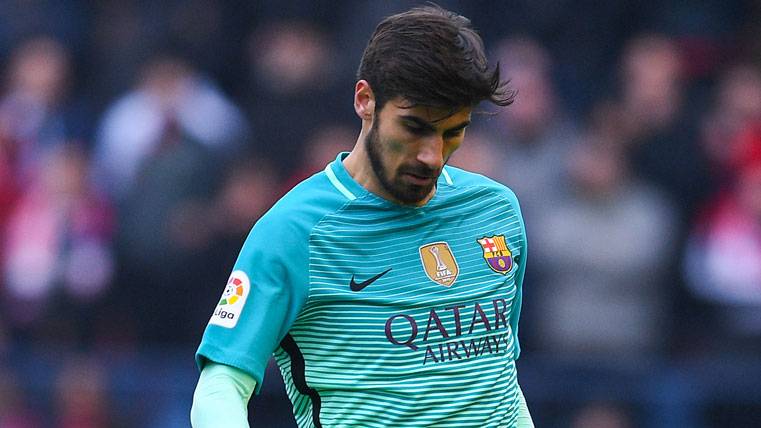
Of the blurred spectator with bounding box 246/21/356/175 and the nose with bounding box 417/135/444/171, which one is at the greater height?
the nose with bounding box 417/135/444/171

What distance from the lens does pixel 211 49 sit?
32.8 ft

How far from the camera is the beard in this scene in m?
3.69

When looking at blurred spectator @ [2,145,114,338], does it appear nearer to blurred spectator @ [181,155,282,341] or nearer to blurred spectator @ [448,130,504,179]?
blurred spectator @ [181,155,282,341]

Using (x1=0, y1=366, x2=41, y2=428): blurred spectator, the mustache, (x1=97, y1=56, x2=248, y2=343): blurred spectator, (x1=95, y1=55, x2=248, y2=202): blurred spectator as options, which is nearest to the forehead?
the mustache

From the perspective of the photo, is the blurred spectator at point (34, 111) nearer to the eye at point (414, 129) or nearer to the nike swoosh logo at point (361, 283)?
the nike swoosh logo at point (361, 283)

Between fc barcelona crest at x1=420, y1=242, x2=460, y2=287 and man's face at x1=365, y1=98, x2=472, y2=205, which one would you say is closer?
man's face at x1=365, y1=98, x2=472, y2=205

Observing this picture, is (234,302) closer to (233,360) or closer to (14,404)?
(233,360)

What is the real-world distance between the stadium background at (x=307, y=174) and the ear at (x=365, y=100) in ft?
15.1

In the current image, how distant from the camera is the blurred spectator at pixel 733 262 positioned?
8398mm

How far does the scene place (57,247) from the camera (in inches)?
350

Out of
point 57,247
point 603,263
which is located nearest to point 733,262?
point 603,263

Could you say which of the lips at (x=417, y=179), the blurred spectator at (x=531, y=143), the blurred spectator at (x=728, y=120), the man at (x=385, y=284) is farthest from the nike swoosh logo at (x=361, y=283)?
the blurred spectator at (x=728, y=120)

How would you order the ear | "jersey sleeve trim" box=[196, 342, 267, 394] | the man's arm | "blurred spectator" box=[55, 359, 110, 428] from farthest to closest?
"blurred spectator" box=[55, 359, 110, 428]
the ear
"jersey sleeve trim" box=[196, 342, 267, 394]
the man's arm

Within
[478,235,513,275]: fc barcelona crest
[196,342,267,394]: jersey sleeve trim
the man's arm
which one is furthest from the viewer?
[478,235,513,275]: fc barcelona crest
